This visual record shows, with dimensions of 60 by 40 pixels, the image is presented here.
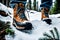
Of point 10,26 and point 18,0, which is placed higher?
point 18,0

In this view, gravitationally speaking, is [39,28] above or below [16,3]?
below

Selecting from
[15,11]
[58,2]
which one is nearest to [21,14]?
[15,11]

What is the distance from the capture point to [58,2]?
13.1 metres

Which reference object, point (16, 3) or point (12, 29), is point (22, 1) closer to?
point (16, 3)

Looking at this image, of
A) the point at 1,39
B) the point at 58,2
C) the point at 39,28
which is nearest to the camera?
the point at 1,39

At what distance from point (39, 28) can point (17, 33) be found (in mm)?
652

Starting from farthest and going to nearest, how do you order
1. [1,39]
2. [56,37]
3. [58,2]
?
[58,2] < [56,37] < [1,39]

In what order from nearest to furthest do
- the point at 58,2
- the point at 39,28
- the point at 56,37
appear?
1. the point at 56,37
2. the point at 39,28
3. the point at 58,2

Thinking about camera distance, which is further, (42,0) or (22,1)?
(42,0)

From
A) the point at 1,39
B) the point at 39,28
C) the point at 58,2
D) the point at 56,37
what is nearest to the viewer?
the point at 1,39

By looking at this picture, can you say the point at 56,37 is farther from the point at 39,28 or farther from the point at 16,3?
the point at 16,3

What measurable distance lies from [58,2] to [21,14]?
7.11 meters

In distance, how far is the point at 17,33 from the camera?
5965 mm

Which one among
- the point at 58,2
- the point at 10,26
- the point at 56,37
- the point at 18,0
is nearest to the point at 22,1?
the point at 18,0
